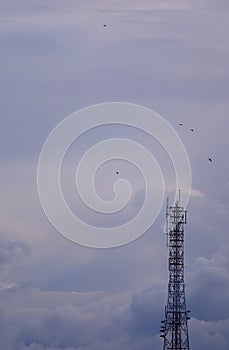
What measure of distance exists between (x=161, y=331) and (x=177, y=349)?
9.78ft

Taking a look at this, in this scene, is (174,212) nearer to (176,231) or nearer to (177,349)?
(176,231)

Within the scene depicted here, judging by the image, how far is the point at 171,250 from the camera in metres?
185

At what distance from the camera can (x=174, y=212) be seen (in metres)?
185

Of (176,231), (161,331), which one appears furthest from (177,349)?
(176,231)

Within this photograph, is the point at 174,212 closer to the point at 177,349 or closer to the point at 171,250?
the point at 171,250

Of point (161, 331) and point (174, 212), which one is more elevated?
point (174, 212)

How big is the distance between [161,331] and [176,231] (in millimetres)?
12121

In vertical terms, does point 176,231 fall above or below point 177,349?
above

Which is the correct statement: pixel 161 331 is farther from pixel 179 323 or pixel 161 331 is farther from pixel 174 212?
pixel 174 212

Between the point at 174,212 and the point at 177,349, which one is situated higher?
the point at 174,212

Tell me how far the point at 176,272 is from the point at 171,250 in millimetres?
2760

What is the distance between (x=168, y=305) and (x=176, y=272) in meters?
4.11

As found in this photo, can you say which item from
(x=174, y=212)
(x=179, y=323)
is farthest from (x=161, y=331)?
(x=174, y=212)

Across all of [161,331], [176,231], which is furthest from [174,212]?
[161,331]
